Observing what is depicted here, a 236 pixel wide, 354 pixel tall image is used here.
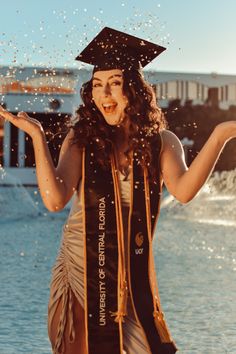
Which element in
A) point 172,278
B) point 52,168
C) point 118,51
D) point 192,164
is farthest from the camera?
point 172,278

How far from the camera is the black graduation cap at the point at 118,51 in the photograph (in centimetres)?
280

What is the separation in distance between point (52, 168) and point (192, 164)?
39cm

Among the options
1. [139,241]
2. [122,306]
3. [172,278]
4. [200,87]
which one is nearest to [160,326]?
[122,306]

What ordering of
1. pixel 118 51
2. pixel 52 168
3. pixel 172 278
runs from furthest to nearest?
pixel 172 278 → pixel 118 51 → pixel 52 168

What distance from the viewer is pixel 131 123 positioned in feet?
8.97

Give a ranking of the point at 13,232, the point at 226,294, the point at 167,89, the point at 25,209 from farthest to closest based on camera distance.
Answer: the point at 167,89
the point at 25,209
the point at 13,232
the point at 226,294

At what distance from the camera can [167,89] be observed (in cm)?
4678

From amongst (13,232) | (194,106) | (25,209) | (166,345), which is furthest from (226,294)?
(194,106)

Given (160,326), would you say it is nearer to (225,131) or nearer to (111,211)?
(111,211)

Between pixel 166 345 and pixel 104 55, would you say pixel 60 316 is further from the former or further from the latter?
pixel 104 55

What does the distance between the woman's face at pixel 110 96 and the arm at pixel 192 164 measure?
148 millimetres

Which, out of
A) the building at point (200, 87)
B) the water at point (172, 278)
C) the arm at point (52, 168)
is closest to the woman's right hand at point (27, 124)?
the arm at point (52, 168)

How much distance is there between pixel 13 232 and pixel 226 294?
7026 millimetres

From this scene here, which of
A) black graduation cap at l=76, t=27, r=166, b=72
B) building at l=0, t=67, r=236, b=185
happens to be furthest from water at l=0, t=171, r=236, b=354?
building at l=0, t=67, r=236, b=185
